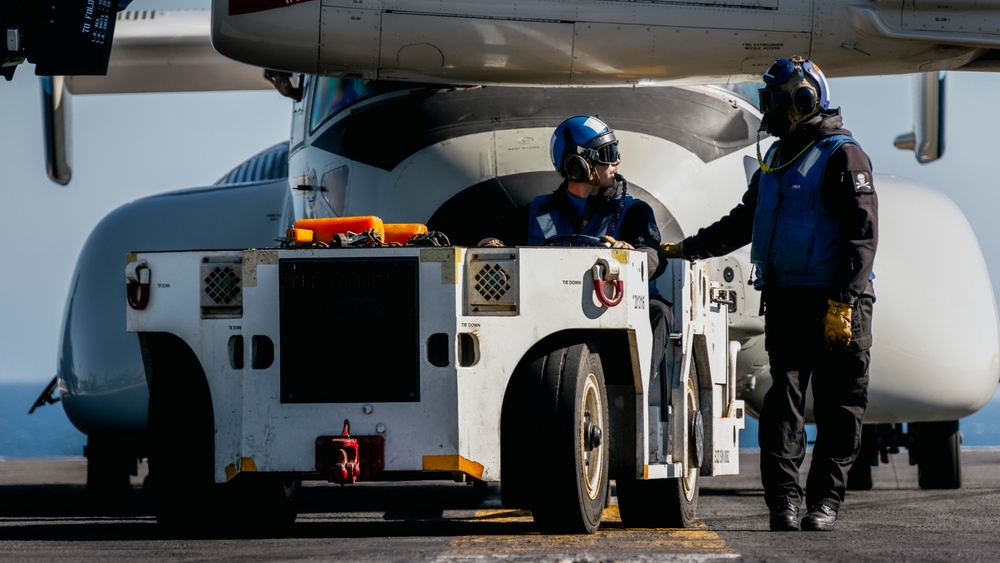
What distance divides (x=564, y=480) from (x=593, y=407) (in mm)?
455

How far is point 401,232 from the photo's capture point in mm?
6711

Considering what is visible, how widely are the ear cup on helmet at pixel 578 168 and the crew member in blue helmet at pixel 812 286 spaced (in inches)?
32.8

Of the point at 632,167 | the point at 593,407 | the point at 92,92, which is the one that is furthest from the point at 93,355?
the point at 92,92

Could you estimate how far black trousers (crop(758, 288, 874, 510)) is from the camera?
6.76 meters

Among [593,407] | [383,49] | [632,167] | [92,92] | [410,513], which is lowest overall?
[410,513]

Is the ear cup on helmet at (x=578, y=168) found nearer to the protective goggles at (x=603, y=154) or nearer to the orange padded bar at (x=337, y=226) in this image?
the protective goggles at (x=603, y=154)

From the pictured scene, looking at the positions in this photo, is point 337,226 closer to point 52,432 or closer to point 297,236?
point 297,236

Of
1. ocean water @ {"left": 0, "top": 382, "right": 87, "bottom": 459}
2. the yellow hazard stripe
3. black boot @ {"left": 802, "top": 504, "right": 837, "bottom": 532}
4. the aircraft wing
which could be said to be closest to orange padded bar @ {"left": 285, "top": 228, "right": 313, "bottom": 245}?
the yellow hazard stripe

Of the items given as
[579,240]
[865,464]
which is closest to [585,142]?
[579,240]

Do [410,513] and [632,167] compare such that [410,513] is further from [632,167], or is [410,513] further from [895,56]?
[895,56]

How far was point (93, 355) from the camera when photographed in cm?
1155

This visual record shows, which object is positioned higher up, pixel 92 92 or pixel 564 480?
pixel 92 92

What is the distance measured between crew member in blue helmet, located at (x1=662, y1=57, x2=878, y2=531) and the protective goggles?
0.79 meters

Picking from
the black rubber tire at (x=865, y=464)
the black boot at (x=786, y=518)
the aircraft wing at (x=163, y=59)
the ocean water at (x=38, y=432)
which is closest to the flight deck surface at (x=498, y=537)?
the black boot at (x=786, y=518)
